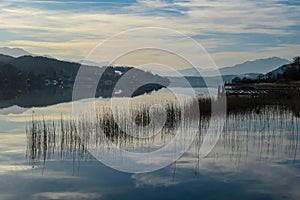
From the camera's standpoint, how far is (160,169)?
11500 mm

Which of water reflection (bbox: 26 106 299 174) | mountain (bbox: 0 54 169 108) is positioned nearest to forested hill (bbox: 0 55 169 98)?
mountain (bbox: 0 54 169 108)

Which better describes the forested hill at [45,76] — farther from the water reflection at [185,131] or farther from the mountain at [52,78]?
the water reflection at [185,131]

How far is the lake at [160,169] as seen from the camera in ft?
30.8

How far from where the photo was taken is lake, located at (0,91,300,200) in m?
9.38

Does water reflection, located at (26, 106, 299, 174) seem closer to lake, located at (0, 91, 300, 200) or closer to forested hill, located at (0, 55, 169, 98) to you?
lake, located at (0, 91, 300, 200)

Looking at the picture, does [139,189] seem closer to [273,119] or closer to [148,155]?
[148,155]

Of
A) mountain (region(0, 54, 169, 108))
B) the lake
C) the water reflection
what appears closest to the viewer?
the lake

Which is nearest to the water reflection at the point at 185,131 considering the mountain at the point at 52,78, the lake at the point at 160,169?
the lake at the point at 160,169

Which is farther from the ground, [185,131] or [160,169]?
[185,131]

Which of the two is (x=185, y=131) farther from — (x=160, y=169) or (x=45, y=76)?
(x=45, y=76)

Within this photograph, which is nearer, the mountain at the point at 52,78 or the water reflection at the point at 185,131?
the water reflection at the point at 185,131

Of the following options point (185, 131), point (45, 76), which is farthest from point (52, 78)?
point (185, 131)

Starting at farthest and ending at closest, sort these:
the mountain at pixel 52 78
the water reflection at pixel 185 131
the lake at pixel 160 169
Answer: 1. the mountain at pixel 52 78
2. the water reflection at pixel 185 131
3. the lake at pixel 160 169

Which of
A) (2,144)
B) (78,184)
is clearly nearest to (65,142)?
(2,144)
